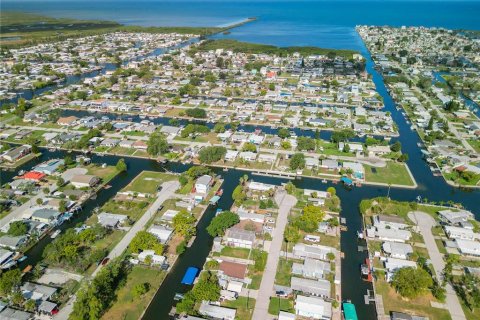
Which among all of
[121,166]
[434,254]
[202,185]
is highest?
[202,185]

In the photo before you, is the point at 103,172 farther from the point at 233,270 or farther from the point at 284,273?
the point at 284,273

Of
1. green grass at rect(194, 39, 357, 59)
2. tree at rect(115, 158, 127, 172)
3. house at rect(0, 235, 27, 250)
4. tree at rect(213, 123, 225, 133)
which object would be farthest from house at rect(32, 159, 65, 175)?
green grass at rect(194, 39, 357, 59)

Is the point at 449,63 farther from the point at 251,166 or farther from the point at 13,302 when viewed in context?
the point at 13,302

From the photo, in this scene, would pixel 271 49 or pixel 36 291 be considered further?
pixel 271 49

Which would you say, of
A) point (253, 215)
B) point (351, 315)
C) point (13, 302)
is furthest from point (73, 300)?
point (351, 315)

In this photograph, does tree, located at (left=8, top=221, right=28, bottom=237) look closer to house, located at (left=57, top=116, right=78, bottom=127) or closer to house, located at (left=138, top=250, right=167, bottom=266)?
house, located at (left=138, top=250, right=167, bottom=266)

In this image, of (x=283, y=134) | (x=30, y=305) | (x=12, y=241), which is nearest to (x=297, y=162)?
(x=283, y=134)
